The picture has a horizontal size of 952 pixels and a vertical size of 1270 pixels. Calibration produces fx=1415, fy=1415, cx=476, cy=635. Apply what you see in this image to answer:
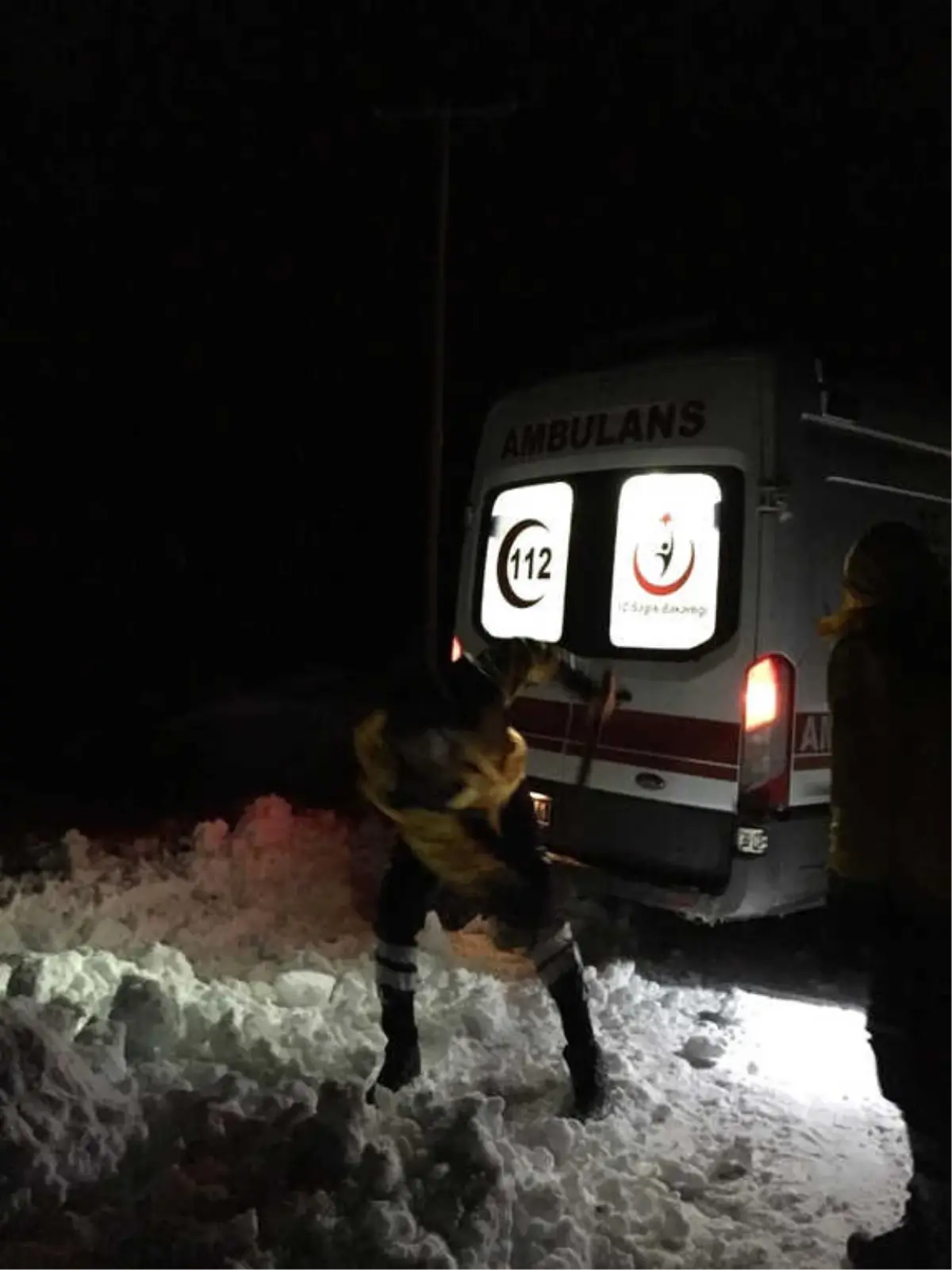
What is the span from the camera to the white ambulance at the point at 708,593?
5.92m

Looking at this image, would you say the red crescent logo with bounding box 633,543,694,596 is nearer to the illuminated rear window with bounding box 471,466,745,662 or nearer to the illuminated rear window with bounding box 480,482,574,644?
the illuminated rear window with bounding box 471,466,745,662

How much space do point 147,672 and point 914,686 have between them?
827 inches

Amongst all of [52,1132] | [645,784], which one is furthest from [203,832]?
[52,1132]

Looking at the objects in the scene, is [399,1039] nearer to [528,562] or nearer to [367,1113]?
[367,1113]

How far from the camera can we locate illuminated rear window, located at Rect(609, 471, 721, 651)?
6.11 meters

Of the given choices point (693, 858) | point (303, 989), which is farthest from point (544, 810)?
point (303, 989)

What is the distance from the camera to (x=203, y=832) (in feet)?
26.0

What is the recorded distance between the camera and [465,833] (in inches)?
195

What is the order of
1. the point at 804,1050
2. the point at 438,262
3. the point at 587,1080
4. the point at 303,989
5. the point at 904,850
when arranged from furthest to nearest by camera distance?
the point at 438,262
the point at 303,989
the point at 804,1050
the point at 587,1080
the point at 904,850

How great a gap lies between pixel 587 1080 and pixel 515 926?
0.59 meters

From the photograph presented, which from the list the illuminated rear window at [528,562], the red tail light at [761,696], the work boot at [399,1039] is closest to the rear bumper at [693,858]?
the red tail light at [761,696]

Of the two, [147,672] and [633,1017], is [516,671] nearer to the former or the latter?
[633,1017]

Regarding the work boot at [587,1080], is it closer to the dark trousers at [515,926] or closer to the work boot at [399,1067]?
the dark trousers at [515,926]

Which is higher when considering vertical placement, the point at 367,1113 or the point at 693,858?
the point at 693,858
